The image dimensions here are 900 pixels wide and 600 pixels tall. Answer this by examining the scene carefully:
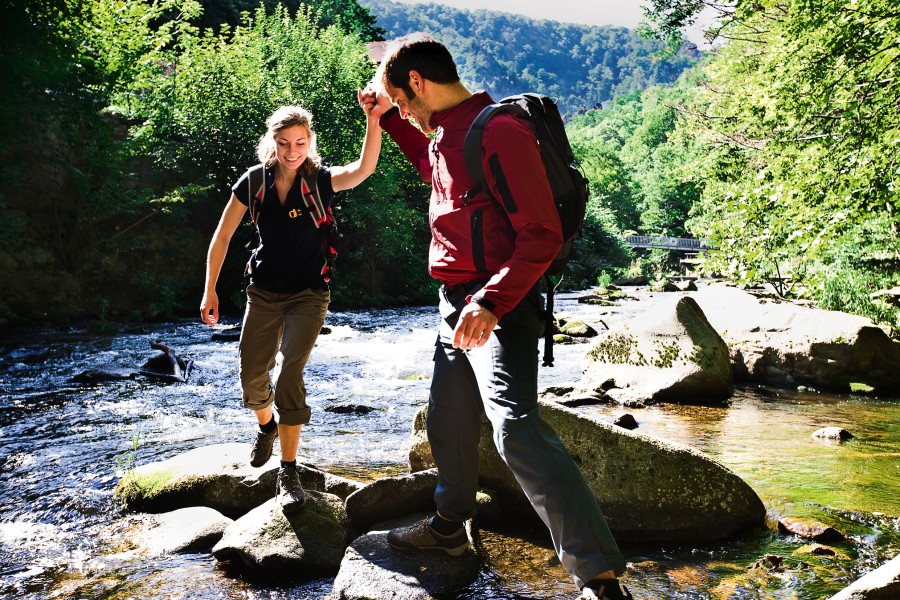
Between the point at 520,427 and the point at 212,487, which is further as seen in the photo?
the point at 212,487

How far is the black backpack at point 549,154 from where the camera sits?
2674 millimetres

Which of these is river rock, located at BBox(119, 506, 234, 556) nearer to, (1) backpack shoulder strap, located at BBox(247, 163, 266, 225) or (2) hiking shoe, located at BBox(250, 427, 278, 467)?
(2) hiking shoe, located at BBox(250, 427, 278, 467)

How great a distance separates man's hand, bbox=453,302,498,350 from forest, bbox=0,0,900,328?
19.9 ft

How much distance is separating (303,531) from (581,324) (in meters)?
12.6

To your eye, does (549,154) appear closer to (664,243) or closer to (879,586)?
(879,586)

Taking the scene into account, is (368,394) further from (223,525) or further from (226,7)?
(226,7)

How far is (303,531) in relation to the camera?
3.80 metres

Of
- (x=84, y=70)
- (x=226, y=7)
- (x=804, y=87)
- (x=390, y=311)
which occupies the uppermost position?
(x=226, y=7)

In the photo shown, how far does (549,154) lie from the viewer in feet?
8.90

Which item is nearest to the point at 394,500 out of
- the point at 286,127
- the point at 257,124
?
the point at 286,127

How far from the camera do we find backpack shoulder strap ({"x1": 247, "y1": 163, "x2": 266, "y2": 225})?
395cm

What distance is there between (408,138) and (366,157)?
0.44 metres

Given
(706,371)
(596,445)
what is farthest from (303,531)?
(706,371)

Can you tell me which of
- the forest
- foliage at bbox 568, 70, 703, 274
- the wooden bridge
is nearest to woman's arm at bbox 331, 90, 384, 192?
the forest
